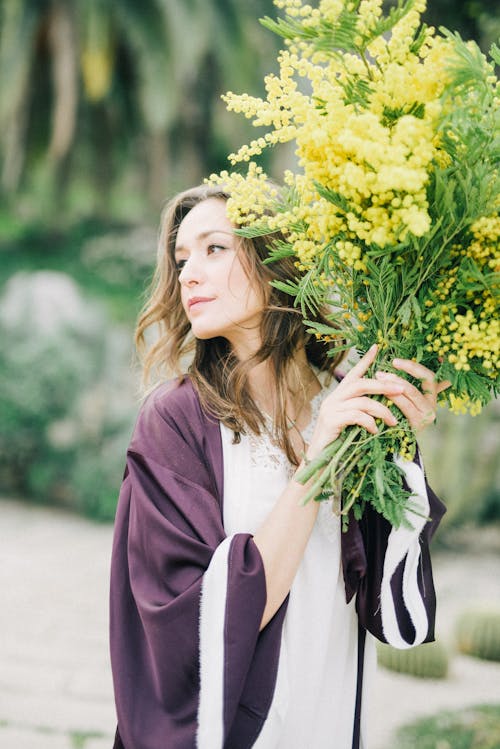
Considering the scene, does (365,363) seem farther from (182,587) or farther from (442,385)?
(182,587)

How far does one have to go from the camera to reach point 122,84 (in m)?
13.3

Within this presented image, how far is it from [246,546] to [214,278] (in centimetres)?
57

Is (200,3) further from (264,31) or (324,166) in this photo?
(324,166)

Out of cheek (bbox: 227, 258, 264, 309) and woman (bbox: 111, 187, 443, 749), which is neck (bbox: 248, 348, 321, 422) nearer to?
woman (bbox: 111, 187, 443, 749)

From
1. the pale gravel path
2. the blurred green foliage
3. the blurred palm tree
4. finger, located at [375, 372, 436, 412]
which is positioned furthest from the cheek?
the blurred palm tree

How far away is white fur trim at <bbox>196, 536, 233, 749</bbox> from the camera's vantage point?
1.52 m

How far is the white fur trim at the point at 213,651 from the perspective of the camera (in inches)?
59.9

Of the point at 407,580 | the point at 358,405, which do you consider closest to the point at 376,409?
the point at 358,405

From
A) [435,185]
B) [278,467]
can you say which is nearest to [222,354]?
[278,467]

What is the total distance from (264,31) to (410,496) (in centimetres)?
1223

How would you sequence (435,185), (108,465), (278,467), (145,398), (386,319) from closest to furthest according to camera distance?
(435,185) < (386,319) < (278,467) < (145,398) < (108,465)

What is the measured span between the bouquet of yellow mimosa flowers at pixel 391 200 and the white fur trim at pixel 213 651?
261 millimetres

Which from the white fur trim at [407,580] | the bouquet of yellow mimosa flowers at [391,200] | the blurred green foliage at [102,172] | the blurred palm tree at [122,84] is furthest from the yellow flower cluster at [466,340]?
the blurred palm tree at [122,84]

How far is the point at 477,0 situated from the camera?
4766mm
